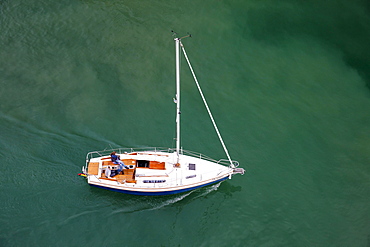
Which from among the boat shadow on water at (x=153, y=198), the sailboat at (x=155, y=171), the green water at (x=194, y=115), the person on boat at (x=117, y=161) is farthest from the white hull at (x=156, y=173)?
the green water at (x=194, y=115)

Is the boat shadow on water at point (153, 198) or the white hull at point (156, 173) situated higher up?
the white hull at point (156, 173)

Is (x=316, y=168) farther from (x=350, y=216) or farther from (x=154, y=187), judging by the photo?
(x=154, y=187)

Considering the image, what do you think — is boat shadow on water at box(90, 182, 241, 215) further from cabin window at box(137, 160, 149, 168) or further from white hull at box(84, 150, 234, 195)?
cabin window at box(137, 160, 149, 168)

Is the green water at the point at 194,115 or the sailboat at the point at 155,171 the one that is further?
the sailboat at the point at 155,171

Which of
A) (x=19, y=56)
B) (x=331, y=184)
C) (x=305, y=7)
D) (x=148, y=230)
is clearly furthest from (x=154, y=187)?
(x=305, y=7)

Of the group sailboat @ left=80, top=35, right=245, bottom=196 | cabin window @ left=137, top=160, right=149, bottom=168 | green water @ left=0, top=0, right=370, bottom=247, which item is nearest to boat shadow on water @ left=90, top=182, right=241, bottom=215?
green water @ left=0, top=0, right=370, bottom=247

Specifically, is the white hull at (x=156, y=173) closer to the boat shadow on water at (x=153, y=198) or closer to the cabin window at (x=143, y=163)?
the cabin window at (x=143, y=163)

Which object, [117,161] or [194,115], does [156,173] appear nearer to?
[117,161]
